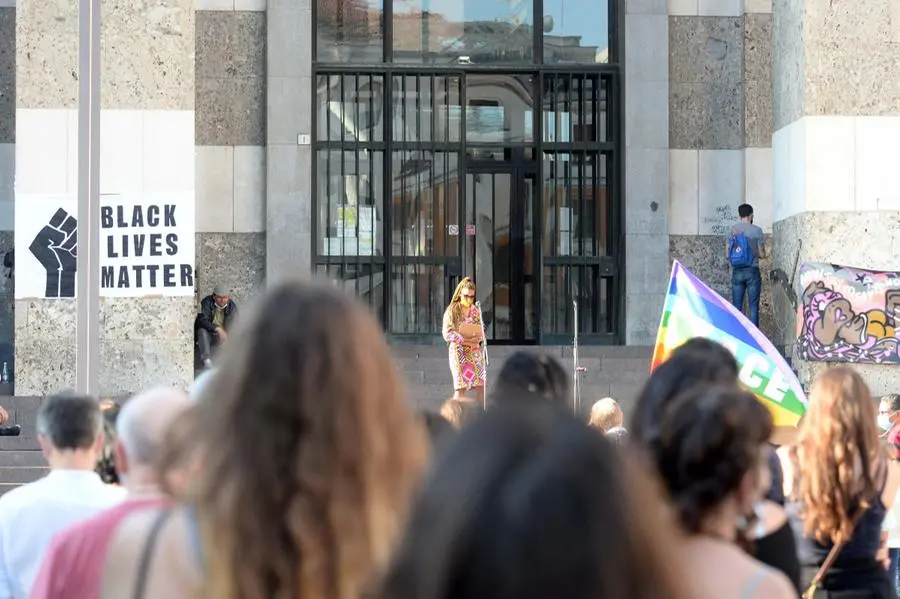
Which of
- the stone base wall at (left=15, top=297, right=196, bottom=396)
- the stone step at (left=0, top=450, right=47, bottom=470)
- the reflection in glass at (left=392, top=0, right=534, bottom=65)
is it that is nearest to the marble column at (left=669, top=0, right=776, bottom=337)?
the reflection in glass at (left=392, top=0, right=534, bottom=65)

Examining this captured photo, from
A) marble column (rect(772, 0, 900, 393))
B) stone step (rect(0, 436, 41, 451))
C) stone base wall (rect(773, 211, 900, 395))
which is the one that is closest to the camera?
stone step (rect(0, 436, 41, 451))

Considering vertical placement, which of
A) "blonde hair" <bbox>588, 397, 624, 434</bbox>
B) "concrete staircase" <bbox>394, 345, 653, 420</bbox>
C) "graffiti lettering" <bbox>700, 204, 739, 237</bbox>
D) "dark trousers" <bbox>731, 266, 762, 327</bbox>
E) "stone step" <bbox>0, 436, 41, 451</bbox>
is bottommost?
"stone step" <bbox>0, 436, 41, 451</bbox>

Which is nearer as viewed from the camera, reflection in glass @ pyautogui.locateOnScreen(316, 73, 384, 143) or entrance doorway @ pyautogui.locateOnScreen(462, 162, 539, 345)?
reflection in glass @ pyautogui.locateOnScreen(316, 73, 384, 143)

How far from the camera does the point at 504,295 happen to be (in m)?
20.2

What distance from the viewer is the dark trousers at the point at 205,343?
678 inches

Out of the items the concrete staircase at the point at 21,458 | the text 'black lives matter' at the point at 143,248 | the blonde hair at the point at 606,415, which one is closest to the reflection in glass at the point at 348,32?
the concrete staircase at the point at 21,458

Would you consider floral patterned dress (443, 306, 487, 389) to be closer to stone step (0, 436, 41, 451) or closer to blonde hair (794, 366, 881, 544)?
stone step (0, 436, 41, 451)

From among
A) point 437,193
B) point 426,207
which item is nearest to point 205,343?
point 426,207

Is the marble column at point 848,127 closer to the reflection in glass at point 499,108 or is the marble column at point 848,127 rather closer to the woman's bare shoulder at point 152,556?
the reflection in glass at point 499,108

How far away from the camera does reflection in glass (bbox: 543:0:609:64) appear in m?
20.2

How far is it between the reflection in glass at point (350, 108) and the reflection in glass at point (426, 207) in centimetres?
58

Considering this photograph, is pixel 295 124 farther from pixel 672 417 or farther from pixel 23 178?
pixel 672 417

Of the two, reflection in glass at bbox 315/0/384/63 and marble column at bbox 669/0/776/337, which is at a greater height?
reflection in glass at bbox 315/0/384/63

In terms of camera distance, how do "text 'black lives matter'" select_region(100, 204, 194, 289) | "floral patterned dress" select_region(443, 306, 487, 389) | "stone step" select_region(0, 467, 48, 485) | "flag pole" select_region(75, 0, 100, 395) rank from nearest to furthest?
1. "flag pole" select_region(75, 0, 100, 395)
2. "text 'black lives matter'" select_region(100, 204, 194, 289)
3. "stone step" select_region(0, 467, 48, 485)
4. "floral patterned dress" select_region(443, 306, 487, 389)
